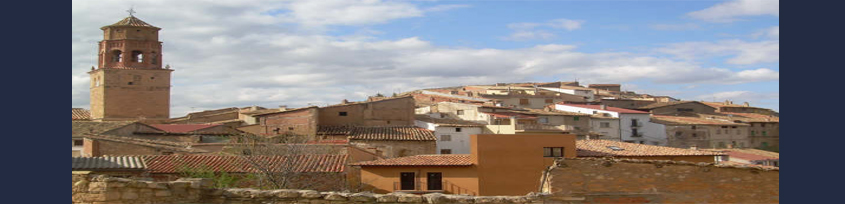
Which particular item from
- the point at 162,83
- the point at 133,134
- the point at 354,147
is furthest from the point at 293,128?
the point at 162,83

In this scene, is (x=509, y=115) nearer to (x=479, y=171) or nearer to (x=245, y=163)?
(x=479, y=171)

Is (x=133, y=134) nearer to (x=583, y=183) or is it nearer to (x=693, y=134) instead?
(x=583, y=183)

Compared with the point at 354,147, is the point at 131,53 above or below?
above

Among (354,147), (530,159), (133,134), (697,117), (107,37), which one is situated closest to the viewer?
(530,159)

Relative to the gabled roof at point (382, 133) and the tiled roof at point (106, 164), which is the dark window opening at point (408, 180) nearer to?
the tiled roof at point (106, 164)

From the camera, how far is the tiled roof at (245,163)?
20.5 meters

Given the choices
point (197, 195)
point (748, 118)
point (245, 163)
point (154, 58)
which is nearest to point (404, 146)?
point (245, 163)

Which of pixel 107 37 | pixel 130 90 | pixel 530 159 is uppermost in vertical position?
pixel 107 37

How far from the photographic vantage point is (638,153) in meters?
25.3

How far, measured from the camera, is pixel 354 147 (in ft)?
88.0

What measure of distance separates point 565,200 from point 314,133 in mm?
23619

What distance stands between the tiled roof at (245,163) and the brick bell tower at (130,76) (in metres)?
22.5

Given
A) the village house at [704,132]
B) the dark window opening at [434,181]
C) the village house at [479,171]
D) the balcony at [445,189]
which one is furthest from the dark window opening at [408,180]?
the village house at [704,132]

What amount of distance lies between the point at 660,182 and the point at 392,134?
66.0 feet
